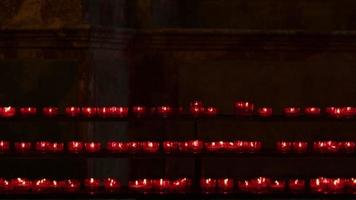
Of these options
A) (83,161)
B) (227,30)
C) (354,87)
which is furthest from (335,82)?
(83,161)

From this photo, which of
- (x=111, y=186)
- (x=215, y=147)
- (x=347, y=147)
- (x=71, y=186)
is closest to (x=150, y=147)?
(x=111, y=186)

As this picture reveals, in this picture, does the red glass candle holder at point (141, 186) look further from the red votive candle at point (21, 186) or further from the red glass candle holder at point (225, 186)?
the red votive candle at point (21, 186)

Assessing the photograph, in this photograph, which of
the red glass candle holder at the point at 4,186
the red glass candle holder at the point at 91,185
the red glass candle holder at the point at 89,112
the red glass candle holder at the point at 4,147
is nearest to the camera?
the red glass candle holder at the point at 4,186

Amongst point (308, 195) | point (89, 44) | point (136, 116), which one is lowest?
point (308, 195)

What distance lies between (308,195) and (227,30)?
293cm

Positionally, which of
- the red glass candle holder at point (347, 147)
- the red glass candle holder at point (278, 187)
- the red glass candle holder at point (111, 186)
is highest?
the red glass candle holder at point (347, 147)

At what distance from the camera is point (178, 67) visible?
956 centimetres

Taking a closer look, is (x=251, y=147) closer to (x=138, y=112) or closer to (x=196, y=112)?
(x=196, y=112)

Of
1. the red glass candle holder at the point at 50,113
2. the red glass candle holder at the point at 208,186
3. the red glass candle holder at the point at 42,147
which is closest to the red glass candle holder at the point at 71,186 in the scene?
the red glass candle holder at the point at 42,147

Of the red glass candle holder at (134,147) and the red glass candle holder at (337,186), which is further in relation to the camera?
the red glass candle holder at (134,147)

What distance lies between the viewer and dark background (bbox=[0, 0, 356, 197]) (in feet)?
29.3

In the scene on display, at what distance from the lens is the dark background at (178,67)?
8945 millimetres

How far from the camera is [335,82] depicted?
9.66 meters

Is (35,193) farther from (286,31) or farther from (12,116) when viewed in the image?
(286,31)
